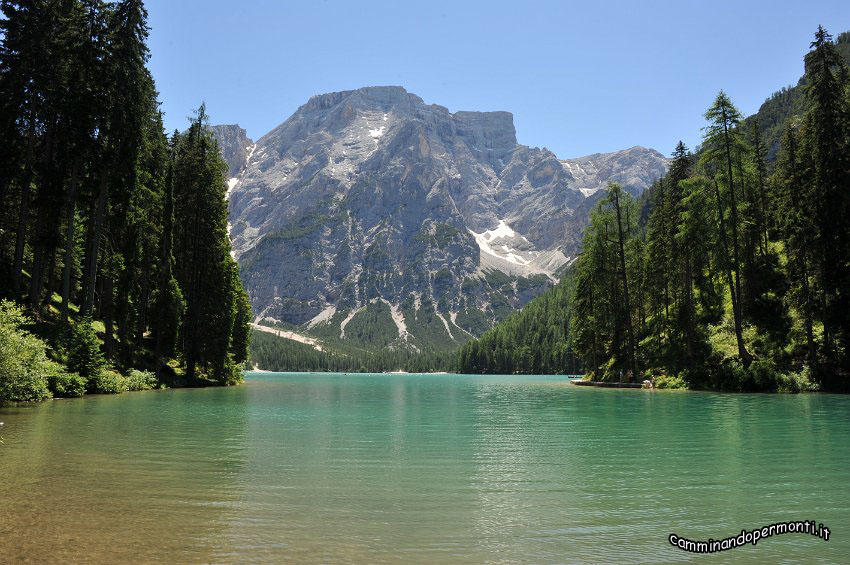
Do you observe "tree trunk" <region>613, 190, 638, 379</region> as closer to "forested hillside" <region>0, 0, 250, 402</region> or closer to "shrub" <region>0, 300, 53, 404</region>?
"forested hillside" <region>0, 0, 250, 402</region>

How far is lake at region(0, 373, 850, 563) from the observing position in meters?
8.27

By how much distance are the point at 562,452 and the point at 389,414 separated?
16.7 metres

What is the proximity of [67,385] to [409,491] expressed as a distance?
101ft

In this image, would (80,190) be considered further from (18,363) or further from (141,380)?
(18,363)

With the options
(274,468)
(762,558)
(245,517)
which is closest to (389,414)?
(274,468)

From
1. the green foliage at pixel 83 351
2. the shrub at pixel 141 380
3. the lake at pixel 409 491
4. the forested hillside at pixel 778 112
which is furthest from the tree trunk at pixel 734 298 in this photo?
the forested hillside at pixel 778 112

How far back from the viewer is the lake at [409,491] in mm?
8266

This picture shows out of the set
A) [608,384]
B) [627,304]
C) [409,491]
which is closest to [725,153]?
[627,304]

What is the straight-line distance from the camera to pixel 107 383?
132 ft

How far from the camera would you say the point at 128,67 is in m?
42.2

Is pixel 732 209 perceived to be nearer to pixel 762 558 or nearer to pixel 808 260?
pixel 808 260

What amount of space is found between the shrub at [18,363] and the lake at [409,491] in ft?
10.1

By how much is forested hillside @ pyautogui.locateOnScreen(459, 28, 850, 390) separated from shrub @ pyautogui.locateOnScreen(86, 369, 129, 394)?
4695 cm

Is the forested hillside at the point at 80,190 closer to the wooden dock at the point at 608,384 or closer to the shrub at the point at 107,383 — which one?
the shrub at the point at 107,383
